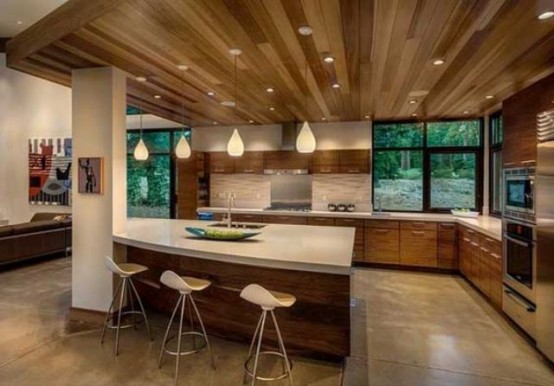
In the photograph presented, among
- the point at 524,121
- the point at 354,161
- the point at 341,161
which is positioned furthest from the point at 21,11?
the point at 524,121

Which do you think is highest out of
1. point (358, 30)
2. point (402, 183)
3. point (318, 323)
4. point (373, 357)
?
point (358, 30)

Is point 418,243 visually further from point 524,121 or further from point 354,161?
point 524,121

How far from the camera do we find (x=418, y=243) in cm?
595

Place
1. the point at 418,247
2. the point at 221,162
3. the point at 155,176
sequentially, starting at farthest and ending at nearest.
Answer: the point at 155,176 < the point at 221,162 < the point at 418,247

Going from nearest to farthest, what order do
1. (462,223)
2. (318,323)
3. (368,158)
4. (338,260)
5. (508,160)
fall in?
(338,260)
(318,323)
(508,160)
(462,223)
(368,158)

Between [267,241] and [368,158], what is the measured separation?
3.79 meters

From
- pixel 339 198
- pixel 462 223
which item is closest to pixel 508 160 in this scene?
pixel 462 223

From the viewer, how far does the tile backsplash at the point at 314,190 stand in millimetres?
6855

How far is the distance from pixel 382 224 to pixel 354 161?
130 cm

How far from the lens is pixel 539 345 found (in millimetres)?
3109

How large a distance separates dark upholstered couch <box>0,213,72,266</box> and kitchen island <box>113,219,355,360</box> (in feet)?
11.1

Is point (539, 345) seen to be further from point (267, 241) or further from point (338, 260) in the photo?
point (267, 241)

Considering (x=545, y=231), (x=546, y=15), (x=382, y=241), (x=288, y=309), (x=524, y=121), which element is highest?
(x=546, y=15)

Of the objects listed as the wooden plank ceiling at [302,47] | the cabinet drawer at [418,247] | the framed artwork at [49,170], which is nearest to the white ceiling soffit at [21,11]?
the framed artwork at [49,170]
